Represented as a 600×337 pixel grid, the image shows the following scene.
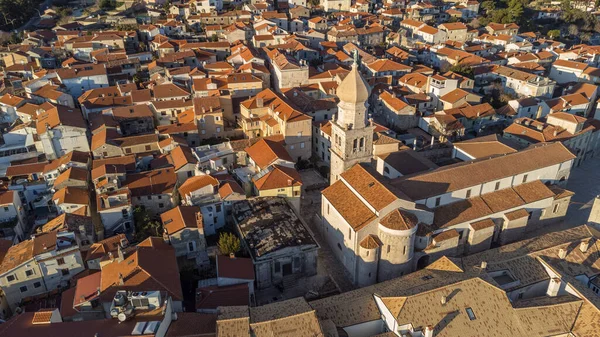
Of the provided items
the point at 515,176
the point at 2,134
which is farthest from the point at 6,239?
the point at 515,176

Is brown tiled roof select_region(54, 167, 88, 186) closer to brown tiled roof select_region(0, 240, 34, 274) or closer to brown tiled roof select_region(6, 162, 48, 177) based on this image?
brown tiled roof select_region(6, 162, 48, 177)

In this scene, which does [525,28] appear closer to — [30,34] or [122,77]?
[122,77]

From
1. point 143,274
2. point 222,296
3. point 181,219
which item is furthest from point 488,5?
point 143,274

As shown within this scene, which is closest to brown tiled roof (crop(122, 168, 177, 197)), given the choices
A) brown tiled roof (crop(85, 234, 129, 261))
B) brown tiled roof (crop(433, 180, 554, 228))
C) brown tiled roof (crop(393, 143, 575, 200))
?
brown tiled roof (crop(85, 234, 129, 261))

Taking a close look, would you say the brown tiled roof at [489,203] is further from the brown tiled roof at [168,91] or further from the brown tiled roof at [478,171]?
the brown tiled roof at [168,91]

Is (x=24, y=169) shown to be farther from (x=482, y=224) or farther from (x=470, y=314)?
(x=482, y=224)

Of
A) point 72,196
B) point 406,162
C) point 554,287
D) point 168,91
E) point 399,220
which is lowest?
point 554,287
